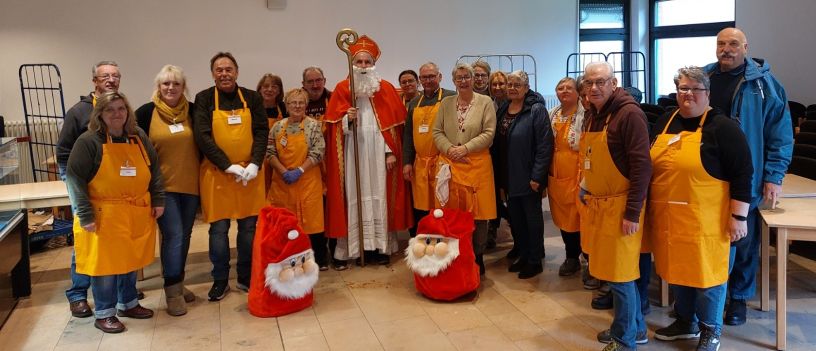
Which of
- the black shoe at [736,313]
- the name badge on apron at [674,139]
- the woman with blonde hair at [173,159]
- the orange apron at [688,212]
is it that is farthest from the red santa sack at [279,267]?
the black shoe at [736,313]

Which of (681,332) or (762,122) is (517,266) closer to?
(681,332)

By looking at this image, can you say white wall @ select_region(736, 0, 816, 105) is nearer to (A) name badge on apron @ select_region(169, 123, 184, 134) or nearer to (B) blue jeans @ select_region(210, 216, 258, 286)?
(B) blue jeans @ select_region(210, 216, 258, 286)

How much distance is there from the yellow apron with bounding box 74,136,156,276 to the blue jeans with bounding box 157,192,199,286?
0.86 ft

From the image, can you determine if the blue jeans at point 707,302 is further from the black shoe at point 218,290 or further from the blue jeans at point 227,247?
the black shoe at point 218,290

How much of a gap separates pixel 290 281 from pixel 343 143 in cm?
116

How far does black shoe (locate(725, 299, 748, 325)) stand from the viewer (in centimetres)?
319

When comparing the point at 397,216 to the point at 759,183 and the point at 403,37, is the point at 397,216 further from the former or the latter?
the point at 403,37

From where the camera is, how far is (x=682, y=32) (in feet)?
27.3

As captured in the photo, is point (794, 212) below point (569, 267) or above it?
above

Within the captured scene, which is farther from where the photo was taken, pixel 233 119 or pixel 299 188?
pixel 299 188

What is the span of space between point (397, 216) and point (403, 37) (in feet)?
13.2

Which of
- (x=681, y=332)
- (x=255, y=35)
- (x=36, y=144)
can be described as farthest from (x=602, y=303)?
(x=36, y=144)

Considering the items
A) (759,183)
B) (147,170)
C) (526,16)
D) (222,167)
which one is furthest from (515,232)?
(526,16)

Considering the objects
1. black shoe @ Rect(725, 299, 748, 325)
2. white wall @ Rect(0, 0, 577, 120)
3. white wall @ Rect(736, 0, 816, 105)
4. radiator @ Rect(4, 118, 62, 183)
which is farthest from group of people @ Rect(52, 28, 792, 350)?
white wall @ Rect(736, 0, 816, 105)
